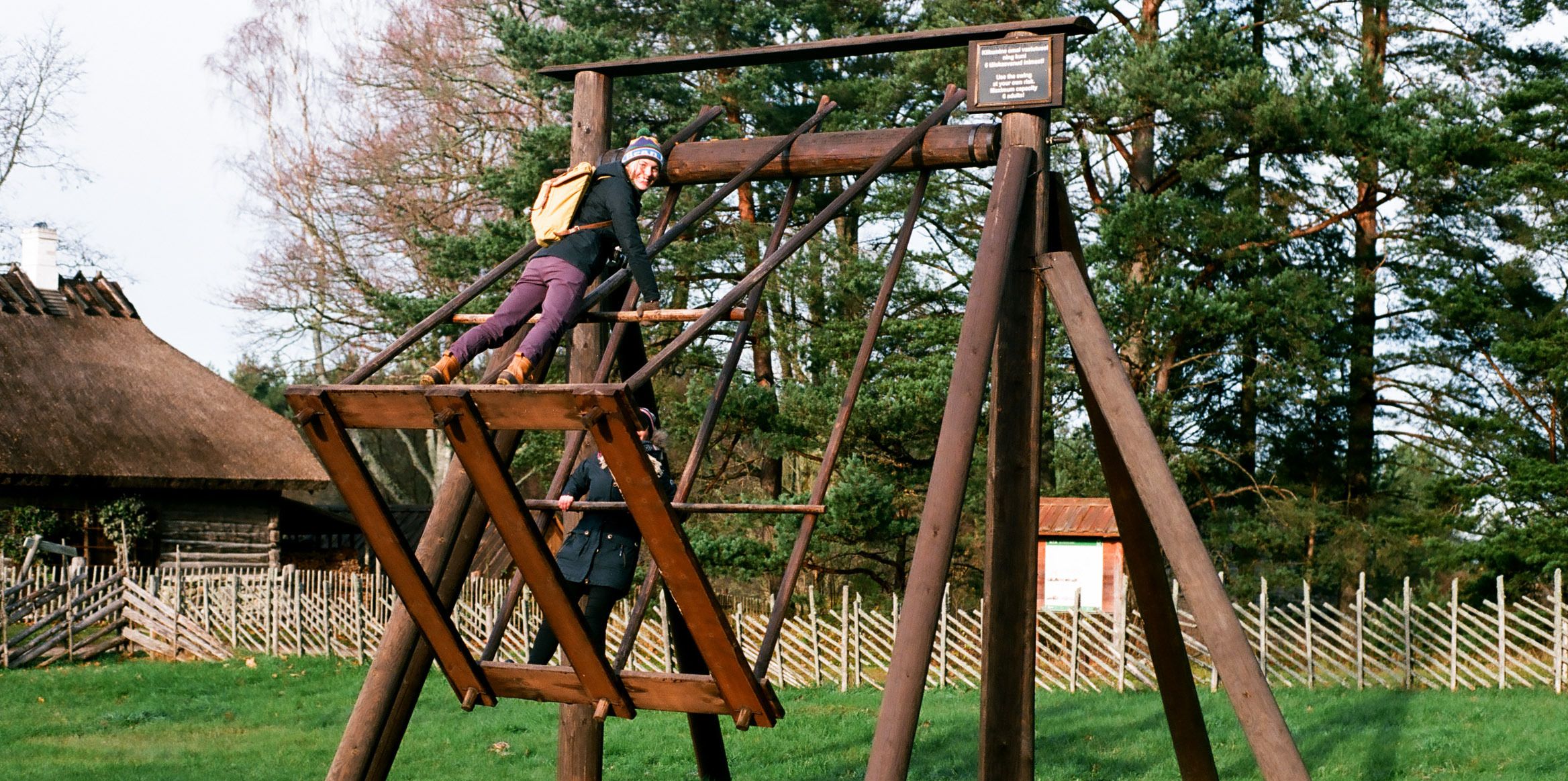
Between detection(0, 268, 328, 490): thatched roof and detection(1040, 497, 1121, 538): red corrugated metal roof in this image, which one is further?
detection(0, 268, 328, 490): thatched roof

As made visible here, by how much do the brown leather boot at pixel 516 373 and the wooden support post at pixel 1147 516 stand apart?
81.1 inches

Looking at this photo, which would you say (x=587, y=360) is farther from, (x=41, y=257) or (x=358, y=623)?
(x=41, y=257)

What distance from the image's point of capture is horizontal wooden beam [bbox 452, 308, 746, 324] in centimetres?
504

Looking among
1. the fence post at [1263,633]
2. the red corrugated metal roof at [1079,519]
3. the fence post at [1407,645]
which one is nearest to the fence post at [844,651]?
the red corrugated metal roof at [1079,519]

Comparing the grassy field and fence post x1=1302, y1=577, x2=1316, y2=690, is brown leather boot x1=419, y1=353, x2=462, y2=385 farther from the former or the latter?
fence post x1=1302, y1=577, x2=1316, y2=690

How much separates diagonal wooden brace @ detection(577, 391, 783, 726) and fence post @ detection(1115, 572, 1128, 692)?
35.0 feet

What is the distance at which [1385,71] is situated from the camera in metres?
22.1

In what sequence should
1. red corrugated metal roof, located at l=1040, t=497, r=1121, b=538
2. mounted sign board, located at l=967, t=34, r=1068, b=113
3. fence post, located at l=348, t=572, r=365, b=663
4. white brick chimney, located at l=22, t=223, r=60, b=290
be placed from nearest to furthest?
mounted sign board, located at l=967, t=34, r=1068, b=113 < red corrugated metal roof, located at l=1040, t=497, r=1121, b=538 < fence post, located at l=348, t=572, r=365, b=663 < white brick chimney, located at l=22, t=223, r=60, b=290

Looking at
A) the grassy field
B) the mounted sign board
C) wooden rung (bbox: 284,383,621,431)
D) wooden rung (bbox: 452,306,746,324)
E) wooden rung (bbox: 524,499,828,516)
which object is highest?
the mounted sign board

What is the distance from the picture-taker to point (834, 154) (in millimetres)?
6641

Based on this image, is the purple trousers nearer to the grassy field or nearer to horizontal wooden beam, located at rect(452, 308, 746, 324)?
horizontal wooden beam, located at rect(452, 308, 746, 324)

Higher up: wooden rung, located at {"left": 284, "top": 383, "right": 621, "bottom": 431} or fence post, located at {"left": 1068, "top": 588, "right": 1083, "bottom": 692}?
wooden rung, located at {"left": 284, "top": 383, "right": 621, "bottom": 431}

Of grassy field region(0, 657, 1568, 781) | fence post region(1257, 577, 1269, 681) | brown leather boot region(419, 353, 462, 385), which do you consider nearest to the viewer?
brown leather boot region(419, 353, 462, 385)

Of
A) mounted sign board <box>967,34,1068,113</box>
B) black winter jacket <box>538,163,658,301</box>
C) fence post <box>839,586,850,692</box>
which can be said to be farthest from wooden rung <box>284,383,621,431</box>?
fence post <box>839,586,850,692</box>
